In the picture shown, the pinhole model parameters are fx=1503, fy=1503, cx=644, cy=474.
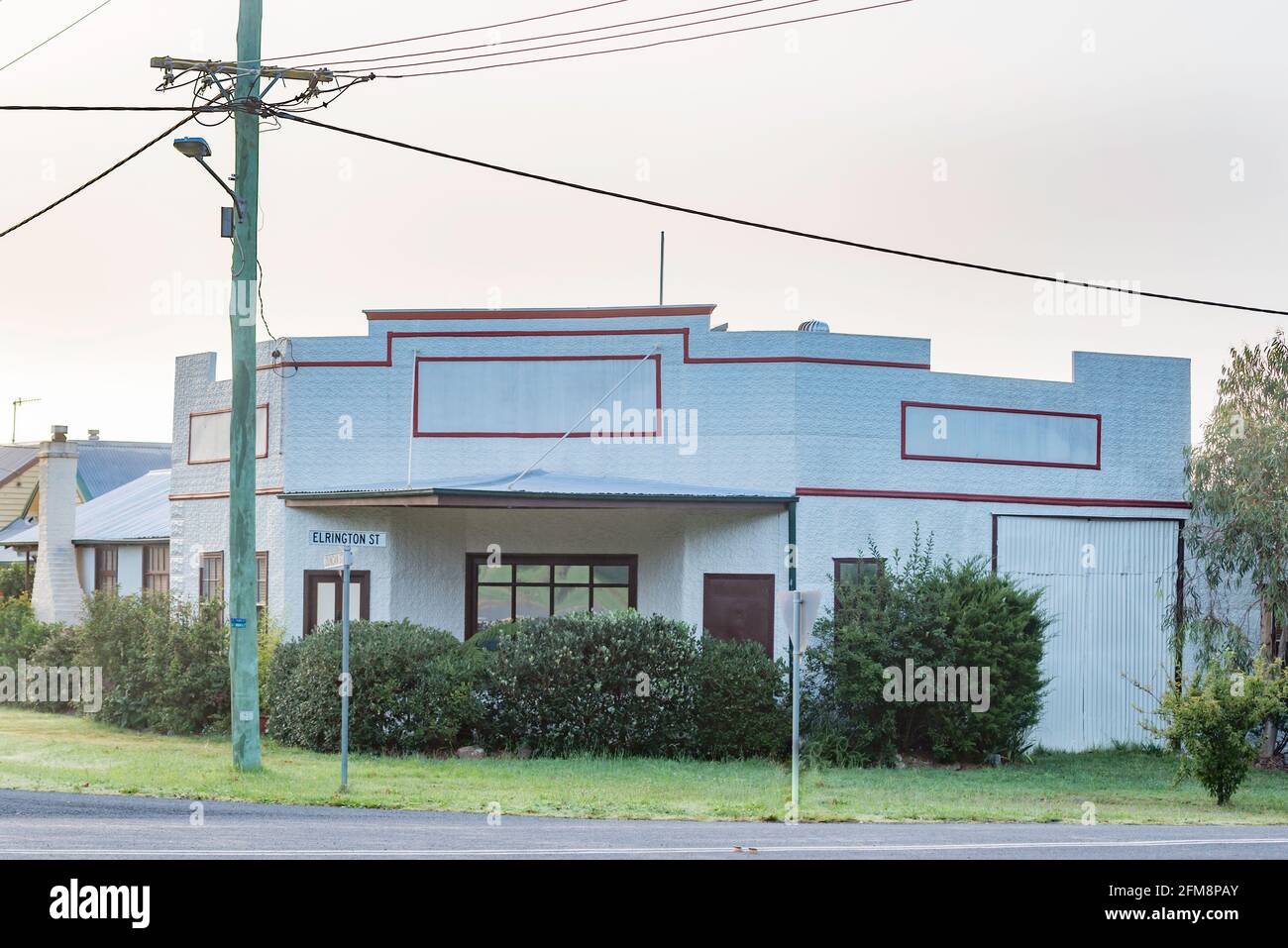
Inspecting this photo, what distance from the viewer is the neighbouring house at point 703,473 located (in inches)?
872

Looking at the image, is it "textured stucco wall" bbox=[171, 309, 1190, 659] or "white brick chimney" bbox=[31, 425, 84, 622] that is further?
"white brick chimney" bbox=[31, 425, 84, 622]

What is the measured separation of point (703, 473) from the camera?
22375mm

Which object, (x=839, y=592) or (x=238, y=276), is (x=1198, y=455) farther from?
(x=238, y=276)

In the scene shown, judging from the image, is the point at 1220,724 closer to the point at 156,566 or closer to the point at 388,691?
the point at 388,691

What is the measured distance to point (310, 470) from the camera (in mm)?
23172

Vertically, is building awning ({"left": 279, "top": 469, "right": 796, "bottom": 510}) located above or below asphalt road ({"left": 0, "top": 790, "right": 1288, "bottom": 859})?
above

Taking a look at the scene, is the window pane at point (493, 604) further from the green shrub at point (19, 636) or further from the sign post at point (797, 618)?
the green shrub at point (19, 636)

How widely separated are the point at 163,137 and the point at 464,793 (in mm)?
9334

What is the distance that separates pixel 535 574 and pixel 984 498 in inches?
279

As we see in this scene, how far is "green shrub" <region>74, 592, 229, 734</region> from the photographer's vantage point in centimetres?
2320

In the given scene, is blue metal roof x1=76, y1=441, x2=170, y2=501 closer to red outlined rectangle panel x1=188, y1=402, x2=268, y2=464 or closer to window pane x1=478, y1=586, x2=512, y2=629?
red outlined rectangle panel x1=188, y1=402, x2=268, y2=464

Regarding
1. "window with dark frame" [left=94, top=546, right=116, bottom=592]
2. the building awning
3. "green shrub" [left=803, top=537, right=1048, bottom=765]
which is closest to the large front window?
the building awning

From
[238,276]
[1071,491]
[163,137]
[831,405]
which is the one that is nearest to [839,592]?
[831,405]

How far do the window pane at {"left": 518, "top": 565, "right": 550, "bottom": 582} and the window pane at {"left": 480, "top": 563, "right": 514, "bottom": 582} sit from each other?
0.59 feet
